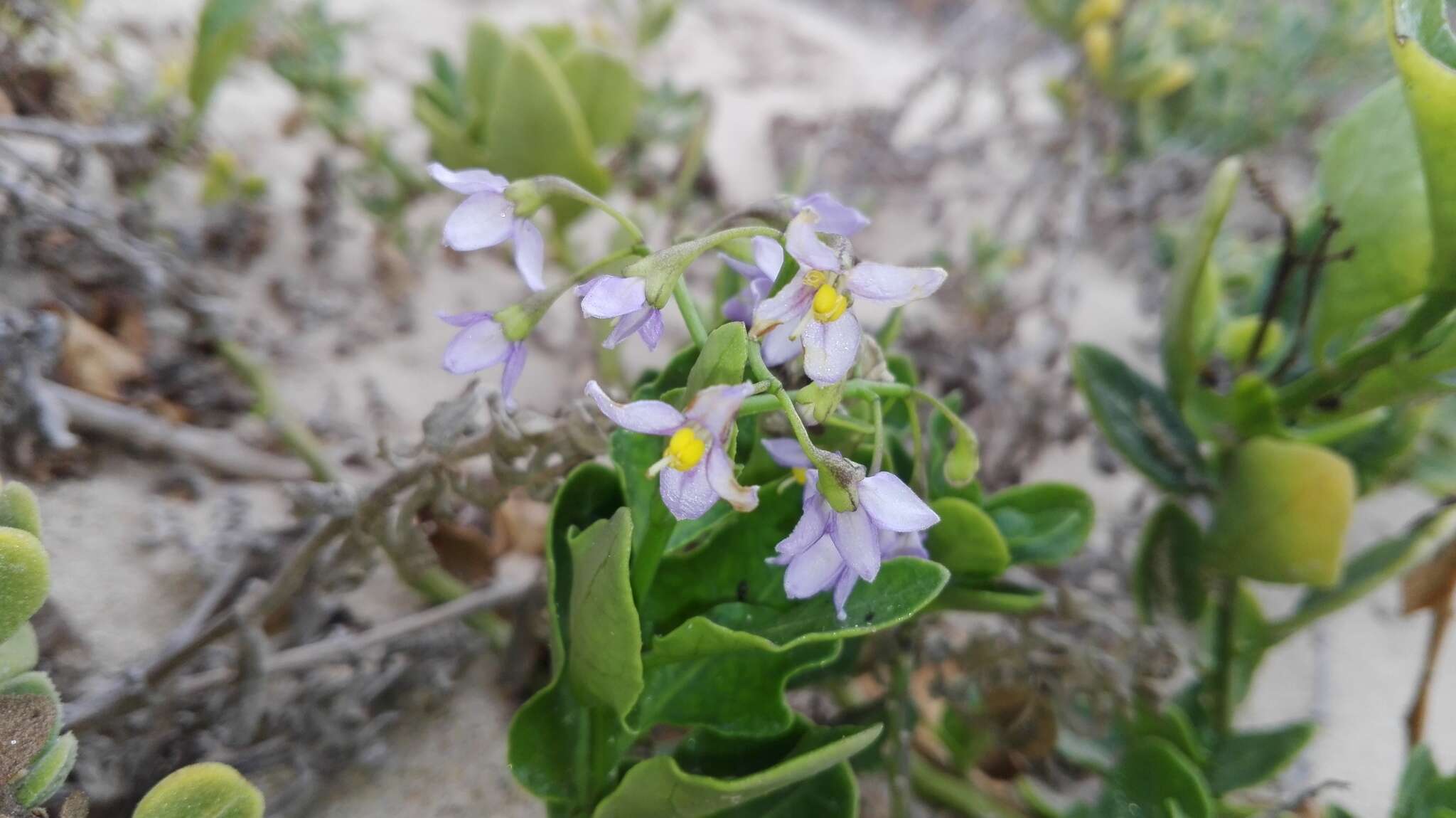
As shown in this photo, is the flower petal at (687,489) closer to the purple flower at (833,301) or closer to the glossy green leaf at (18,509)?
the purple flower at (833,301)

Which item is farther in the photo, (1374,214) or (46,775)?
(1374,214)

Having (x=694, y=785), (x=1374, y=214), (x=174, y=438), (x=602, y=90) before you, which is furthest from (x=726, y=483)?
(x=602, y=90)

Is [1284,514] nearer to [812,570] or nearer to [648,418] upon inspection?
[812,570]

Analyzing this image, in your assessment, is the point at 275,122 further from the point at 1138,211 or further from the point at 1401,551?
the point at 1401,551

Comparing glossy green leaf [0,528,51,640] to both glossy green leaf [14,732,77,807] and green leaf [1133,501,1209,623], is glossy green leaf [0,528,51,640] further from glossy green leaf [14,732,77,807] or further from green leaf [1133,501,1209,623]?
green leaf [1133,501,1209,623]

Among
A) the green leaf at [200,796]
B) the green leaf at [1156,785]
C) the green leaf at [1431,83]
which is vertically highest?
the green leaf at [1431,83]

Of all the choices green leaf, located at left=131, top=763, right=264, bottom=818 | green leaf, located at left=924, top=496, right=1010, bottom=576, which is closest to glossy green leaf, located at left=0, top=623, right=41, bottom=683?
green leaf, located at left=131, top=763, right=264, bottom=818

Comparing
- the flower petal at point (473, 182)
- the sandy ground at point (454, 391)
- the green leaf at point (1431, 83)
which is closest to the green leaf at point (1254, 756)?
the sandy ground at point (454, 391)
